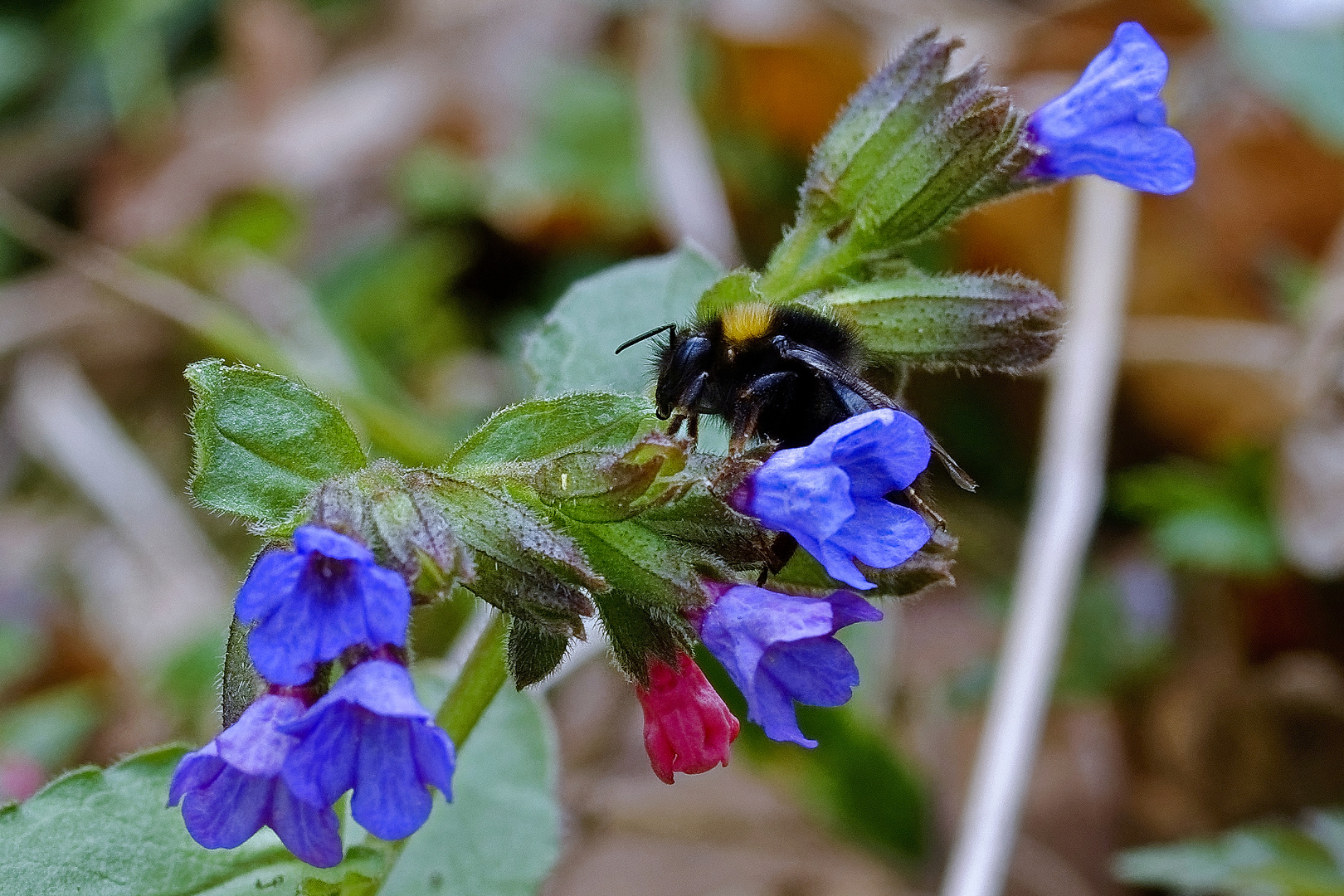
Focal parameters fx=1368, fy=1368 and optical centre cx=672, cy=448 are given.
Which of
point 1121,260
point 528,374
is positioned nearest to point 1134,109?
point 528,374

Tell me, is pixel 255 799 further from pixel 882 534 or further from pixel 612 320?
pixel 612 320

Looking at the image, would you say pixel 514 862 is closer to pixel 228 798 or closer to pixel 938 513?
pixel 228 798

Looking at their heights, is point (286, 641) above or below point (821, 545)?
below

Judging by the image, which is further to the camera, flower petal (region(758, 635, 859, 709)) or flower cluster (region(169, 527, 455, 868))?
flower petal (region(758, 635, 859, 709))

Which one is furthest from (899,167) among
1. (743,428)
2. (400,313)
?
(400,313)

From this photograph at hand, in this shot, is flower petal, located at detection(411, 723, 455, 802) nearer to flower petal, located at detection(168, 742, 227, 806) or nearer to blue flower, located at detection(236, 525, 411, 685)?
blue flower, located at detection(236, 525, 411, 685)

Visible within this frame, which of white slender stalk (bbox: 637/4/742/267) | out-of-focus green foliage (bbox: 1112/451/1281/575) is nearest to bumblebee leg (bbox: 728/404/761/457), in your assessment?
out-of-focus green foliage (bbox: 1112/451/1281/575)

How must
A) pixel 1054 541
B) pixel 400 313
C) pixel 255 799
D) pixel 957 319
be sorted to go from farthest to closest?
pixel 400 313 → pixel 1054 541 → pixel 957 319 → pixel 255 799
